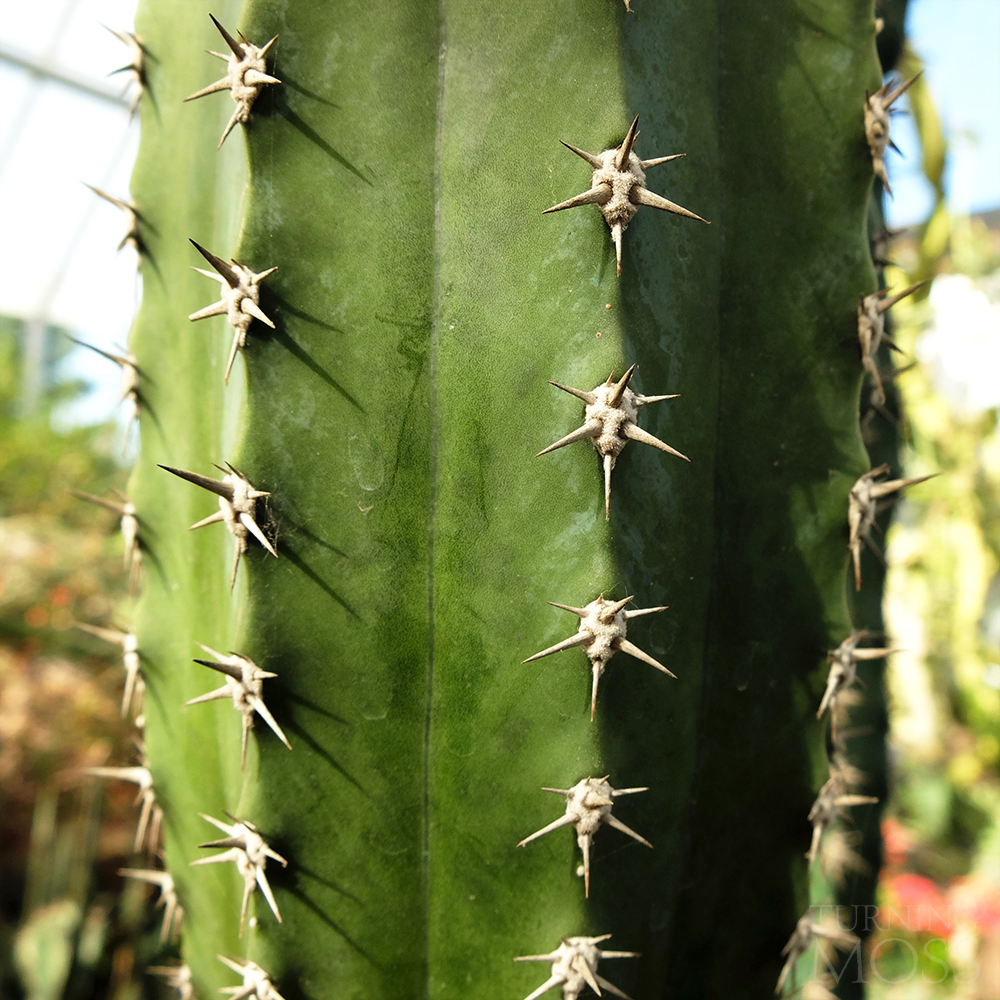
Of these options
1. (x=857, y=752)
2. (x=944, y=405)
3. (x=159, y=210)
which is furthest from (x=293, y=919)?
(x=944, y=405)

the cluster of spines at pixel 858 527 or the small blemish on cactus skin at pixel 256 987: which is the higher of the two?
the cluster of spines at pixel 858 527

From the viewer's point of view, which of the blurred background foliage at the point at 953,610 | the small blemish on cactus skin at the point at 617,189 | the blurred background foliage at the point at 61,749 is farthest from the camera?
the blurred background foliage at the point at 953,610

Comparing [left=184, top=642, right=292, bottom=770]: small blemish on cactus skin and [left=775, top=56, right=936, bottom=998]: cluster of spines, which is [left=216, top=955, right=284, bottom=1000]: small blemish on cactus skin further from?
[left=775, top=56, right=936, bottom=998]: cluster of spines

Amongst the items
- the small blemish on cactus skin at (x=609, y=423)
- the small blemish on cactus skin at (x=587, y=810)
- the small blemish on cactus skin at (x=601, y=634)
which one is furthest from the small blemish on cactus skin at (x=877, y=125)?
the small blemish on cactus skin at (x=587, y=810)

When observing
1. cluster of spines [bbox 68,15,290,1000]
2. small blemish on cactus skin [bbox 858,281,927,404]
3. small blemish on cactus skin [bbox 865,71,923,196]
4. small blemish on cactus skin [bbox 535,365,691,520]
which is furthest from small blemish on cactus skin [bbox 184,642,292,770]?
small blemish on cactus skin [bbox 865,71,923,196]

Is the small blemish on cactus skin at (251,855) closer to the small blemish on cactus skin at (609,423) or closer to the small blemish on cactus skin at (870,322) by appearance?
the small blemish on cactus skin at (609,423)

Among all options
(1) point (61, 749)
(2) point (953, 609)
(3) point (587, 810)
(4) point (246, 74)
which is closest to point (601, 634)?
(3) point (587, 810)
